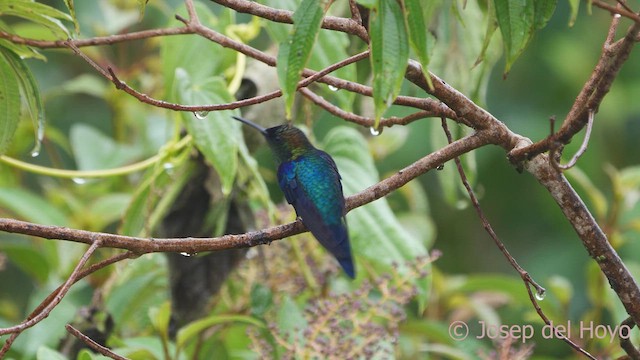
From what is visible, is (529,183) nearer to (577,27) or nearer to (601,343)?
(577,27)

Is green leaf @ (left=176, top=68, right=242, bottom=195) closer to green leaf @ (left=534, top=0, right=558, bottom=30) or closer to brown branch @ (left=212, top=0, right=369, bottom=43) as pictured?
brown branch @ (left=212, top=0, right=369, bottom=43)

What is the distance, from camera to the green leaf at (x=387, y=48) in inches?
38.6

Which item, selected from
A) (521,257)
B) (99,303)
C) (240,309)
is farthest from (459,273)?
(99,303)

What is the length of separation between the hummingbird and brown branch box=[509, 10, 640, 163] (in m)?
0.37

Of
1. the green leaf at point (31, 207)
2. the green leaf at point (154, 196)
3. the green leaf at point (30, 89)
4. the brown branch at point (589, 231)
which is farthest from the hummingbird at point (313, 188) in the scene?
the green leaf at point (31, 207)

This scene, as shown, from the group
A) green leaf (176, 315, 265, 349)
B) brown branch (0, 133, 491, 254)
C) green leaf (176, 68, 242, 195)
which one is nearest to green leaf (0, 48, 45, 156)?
green leaf (176, 68, 242, 195)

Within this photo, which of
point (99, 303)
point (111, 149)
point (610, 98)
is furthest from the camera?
point (610, 98)

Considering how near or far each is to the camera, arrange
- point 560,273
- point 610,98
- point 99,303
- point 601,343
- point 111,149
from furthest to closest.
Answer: point 610,98 < point 560,273 < point 111,149 < point 601,343 < point 99,303

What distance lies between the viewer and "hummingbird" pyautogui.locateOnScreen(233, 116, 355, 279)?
1521 millimetres

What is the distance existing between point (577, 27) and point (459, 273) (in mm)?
1444

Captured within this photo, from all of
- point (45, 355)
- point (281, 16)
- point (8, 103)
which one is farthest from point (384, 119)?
point (45, 355)

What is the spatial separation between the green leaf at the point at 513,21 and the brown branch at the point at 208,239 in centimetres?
22

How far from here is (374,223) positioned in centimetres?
212

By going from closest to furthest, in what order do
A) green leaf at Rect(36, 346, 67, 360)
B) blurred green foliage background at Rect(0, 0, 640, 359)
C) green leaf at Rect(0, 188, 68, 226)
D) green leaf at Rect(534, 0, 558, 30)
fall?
green leaf at Rect(534, 0, 558, 30) < green leaf at Rect(36, 346, 67, 360) < blurred green foliage background at Rect(0, 0, 640, 359) < green leaf at Rect(0, 188, 68, 226)
